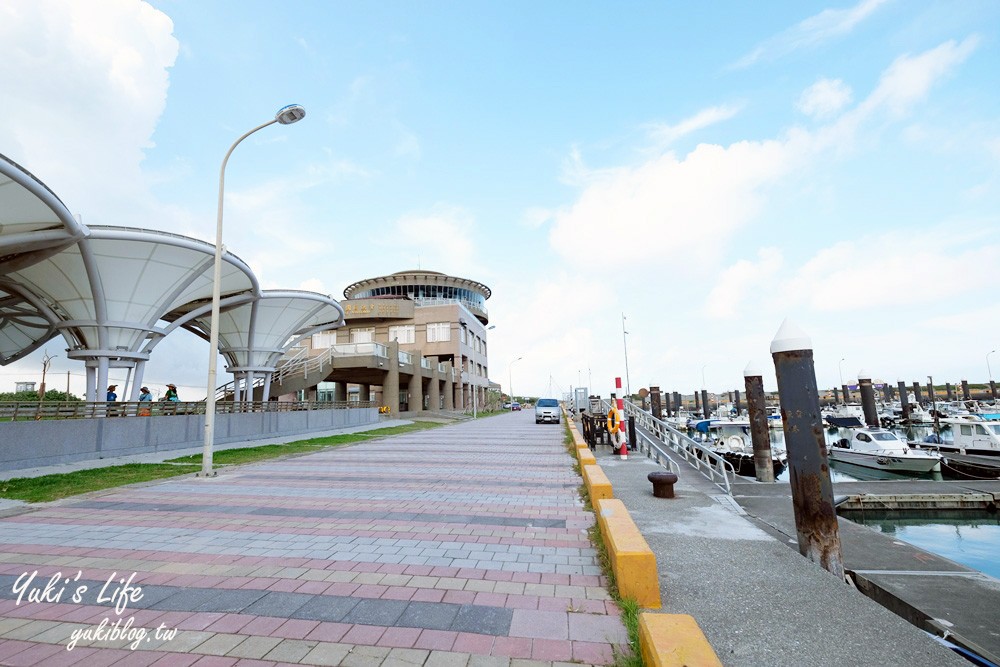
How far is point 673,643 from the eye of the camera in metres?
2.85

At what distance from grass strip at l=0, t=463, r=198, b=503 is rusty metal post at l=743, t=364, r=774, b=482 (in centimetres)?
1531

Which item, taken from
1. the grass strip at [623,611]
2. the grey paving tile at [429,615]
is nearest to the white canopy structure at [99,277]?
the grey paving tile at [429,615]

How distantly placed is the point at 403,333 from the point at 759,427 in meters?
51.6

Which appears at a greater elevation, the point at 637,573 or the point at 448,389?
the point at 448,389

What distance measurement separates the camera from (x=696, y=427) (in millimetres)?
51781

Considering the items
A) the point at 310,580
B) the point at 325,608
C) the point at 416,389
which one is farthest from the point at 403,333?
the point at 325,608

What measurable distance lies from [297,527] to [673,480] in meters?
6.25

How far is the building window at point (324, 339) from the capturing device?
6494 centimetres

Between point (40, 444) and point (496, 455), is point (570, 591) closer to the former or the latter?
point (496, 455)

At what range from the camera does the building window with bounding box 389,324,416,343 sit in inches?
2411

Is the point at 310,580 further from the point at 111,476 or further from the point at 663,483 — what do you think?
the point at 111,476

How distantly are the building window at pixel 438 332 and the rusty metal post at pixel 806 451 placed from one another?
54932mm

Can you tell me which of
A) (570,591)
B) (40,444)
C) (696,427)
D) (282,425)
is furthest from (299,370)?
(696,427)

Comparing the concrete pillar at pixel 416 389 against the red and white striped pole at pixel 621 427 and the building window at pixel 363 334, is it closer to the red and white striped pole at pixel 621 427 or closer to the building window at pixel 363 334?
the building window at pixel 363 334
